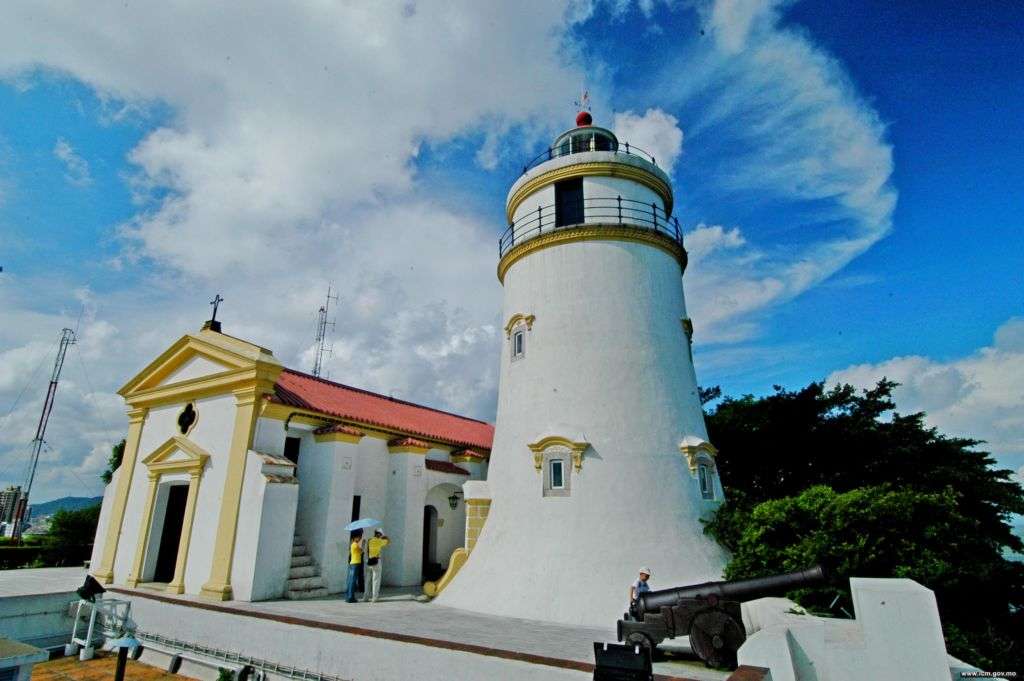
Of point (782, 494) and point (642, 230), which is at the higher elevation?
point (642, 230)

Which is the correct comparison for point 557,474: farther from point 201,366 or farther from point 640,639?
point 201,366

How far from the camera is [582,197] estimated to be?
14.0m

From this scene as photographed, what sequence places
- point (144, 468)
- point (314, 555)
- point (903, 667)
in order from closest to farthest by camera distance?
point (903, 667) → point (314, 555) → point (144, 468)

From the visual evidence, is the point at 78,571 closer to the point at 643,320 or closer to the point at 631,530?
the point at 631,530

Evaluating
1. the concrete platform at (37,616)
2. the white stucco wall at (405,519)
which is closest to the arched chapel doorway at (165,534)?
the concrete platform at (37,616)

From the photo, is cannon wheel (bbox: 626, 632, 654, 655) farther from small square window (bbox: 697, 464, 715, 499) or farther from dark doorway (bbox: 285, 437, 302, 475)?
dark doorway (bbox: 285, 437, 302, 475)

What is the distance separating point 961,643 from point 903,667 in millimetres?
2949

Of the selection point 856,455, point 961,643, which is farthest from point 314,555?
point 856,455

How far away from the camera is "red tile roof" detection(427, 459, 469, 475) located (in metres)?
17.0

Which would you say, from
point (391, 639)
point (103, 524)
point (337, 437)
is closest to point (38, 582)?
point (103, 524)

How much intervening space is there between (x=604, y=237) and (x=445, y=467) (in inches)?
357

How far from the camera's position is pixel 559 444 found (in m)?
11.9

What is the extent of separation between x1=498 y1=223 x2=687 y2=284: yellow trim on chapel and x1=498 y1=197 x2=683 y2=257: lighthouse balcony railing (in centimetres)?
11

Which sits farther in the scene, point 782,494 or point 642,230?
point 782,494
